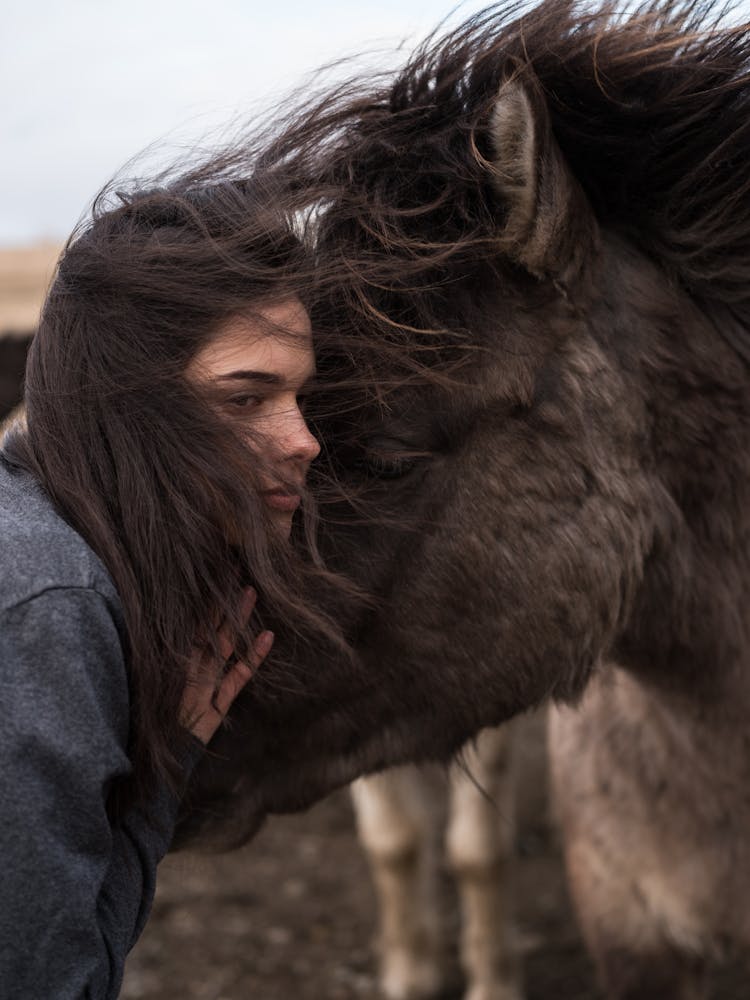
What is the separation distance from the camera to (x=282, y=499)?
1.74 m

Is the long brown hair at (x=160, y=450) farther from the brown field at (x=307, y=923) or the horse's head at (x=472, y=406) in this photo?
the brown field at (x=307, y=923)

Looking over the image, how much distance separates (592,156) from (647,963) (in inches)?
72.3

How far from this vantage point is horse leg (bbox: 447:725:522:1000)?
12.4ft

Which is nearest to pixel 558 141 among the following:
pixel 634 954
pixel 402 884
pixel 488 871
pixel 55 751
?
pixel 55 751

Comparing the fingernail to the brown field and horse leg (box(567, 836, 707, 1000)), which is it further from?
the brown field

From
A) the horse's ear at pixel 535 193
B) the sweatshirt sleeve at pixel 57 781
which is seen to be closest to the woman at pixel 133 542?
the sweatshirt sleeve at pixel 57 781

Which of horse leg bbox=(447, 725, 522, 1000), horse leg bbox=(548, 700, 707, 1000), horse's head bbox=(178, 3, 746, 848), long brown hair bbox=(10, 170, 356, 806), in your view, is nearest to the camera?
long brown hair bbox=(10, 170, 356, 806)

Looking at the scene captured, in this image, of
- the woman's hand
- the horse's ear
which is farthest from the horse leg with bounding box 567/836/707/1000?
the horse's ear

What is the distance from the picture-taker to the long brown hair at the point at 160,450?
5.26 ft

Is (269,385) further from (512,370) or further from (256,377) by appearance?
(512,370)

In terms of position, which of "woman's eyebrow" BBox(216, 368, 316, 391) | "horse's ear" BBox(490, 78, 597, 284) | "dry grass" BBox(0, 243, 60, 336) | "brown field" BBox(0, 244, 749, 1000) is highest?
"horse's ear" BBox(490, 78, 597, 284)

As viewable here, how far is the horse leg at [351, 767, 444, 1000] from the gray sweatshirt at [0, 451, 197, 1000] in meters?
2.43

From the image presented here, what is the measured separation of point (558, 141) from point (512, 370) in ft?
1.30

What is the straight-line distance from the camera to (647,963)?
263cm
